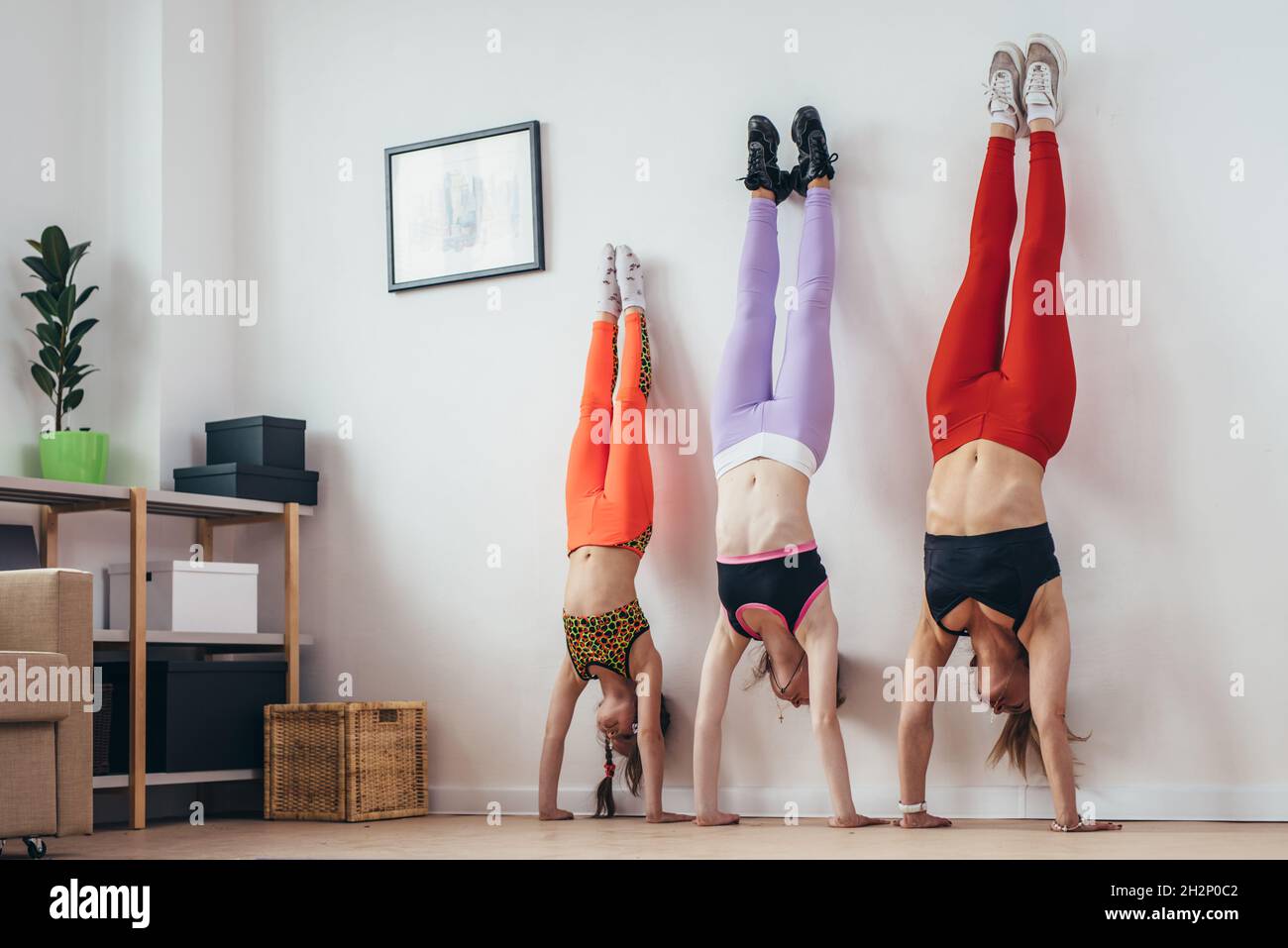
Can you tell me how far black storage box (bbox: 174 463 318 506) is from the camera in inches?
170

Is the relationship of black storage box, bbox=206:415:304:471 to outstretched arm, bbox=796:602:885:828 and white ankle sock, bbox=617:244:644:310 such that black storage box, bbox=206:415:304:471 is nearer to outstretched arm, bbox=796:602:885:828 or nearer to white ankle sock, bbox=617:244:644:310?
white ankle sock, bbox=617:244:644:310

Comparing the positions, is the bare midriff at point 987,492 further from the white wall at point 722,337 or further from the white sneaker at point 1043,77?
the white sneaker at point 1043,77

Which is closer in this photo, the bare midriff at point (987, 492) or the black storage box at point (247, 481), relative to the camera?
the bare midriff at point (987, 492)

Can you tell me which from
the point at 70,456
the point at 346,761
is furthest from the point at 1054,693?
the point at 70,456

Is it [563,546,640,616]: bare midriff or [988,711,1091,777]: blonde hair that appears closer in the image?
[988,711,1091,777]: blonde hair

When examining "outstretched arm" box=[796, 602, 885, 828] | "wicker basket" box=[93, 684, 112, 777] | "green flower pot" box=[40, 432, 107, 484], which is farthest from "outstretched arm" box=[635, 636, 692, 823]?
"green flower pot" box=[40, 432, 107, 484]

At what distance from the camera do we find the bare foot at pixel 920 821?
3.30 metres

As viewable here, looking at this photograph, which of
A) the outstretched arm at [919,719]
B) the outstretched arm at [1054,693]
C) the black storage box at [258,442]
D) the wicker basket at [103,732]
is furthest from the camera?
the black storage box at [258,442]

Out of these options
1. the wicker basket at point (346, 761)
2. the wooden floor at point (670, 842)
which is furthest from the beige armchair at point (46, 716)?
the wicker basket at point (346, 761)

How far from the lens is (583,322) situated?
4.16 metres

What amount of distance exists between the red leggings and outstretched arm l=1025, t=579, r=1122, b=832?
14.7 inches

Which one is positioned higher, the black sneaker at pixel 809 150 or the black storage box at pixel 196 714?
the black sneaker at pixel 809 150

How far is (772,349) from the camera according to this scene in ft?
12.4

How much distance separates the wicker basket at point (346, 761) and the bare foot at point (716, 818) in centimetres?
99
